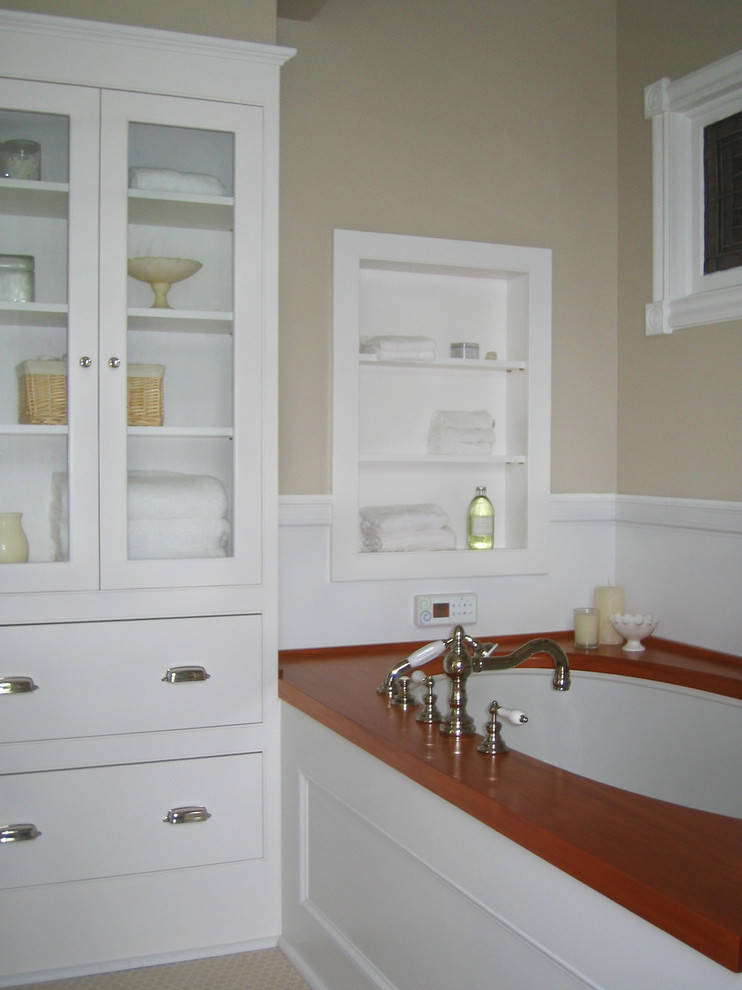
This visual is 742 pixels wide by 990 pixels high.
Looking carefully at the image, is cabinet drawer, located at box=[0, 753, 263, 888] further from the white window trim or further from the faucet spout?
the white window trim

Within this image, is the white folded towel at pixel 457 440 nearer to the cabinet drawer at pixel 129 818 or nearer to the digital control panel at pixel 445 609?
the digital control panel at pixel 445 609

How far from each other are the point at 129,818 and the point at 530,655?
3.34ft

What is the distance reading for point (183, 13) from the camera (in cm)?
226

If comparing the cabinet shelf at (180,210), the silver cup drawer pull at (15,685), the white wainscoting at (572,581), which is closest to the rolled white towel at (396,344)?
the white wainscoting at (572,581)

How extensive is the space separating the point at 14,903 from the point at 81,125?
1687 mm

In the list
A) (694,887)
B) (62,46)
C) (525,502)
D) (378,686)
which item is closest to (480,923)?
(694,887)

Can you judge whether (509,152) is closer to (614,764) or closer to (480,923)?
(614,764)

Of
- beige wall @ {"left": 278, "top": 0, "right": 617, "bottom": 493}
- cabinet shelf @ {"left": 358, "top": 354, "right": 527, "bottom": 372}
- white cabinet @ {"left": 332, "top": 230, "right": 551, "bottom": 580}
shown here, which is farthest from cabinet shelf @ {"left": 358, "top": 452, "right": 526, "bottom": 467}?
cabinet shelf @ {"left": 358, "top": 354, "right": 527, "bottom": 372}

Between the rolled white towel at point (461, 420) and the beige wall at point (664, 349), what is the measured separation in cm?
45

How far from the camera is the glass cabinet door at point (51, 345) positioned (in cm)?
219

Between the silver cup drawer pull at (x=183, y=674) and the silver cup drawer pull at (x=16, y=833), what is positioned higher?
the silver cup drawer pull at (x=183, y=674)

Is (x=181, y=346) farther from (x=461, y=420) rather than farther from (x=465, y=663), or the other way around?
(x=465, y=663)

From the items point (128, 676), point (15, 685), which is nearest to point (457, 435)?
point (128, 676)

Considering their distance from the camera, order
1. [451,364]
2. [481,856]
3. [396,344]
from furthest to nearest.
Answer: [451,364]
[396,344]
[481,856]
